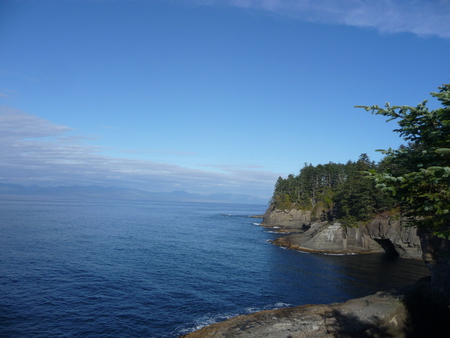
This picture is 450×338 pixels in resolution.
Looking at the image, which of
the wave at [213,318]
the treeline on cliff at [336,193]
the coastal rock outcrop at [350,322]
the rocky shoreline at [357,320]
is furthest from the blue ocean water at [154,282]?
the treeline on cliff at [336,193]

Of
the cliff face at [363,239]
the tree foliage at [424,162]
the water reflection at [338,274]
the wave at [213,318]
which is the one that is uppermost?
the tree foliage at [424,162]

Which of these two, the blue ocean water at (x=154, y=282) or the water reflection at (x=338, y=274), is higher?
the water reflection at (x=338, y=274)

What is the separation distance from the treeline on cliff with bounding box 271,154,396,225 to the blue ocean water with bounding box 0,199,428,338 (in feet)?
41.2

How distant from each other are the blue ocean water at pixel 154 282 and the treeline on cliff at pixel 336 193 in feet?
41.2

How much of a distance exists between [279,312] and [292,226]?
96306 millimetres

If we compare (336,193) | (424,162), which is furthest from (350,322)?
(336,193)

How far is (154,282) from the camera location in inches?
1665

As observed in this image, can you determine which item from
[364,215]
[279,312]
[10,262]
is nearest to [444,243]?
[279,312]

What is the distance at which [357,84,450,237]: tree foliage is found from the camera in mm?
10914

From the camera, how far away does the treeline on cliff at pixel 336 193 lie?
71.9 meters

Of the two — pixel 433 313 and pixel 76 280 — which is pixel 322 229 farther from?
pixel 76 280

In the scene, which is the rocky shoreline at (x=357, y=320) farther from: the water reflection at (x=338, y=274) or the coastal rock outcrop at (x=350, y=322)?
the water reflection at (x=338, y=274)

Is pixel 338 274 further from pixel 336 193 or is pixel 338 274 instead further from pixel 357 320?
pixel 336 193

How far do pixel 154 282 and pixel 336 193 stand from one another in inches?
2754
